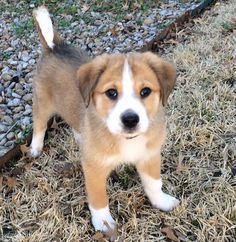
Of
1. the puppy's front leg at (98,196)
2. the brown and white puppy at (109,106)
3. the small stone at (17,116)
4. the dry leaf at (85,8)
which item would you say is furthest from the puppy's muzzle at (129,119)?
the dry leaf at (85,8)

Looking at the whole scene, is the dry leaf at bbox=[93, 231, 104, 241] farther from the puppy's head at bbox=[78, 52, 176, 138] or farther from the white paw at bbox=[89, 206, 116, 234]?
the puppy's head at bbox=[78, 52, 176, 138]

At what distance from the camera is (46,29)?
3.97m

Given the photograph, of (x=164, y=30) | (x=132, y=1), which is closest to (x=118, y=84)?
(x=164, y=30)

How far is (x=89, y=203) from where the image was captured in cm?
359

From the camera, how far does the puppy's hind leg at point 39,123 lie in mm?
4203

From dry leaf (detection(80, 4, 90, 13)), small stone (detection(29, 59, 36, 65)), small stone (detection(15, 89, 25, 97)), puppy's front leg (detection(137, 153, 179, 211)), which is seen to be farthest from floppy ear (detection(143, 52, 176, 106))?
dry leaf (detection(80, 4, 90, 13))

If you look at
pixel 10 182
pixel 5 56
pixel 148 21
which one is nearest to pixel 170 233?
pixel 10 182

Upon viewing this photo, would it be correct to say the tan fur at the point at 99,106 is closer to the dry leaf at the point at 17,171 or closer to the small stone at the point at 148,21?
the dry leaf at the point at 17,171

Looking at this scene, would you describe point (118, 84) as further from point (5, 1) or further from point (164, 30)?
point (5, 1)

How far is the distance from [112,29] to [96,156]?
3.66 m

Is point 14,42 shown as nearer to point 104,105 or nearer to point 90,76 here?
point 90,76

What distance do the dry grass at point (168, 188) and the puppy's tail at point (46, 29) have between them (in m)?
0.96

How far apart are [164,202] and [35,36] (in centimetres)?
358

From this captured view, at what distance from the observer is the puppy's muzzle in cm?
279
